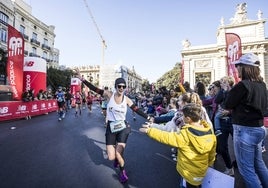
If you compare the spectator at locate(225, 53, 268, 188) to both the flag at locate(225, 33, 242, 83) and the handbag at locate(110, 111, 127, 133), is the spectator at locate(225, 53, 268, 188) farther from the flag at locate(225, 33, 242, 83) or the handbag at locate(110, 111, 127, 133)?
the flag at locate(225, 33, 242, 83)

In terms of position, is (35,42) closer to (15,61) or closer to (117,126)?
(15,61)

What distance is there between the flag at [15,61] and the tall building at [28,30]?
1621 centimetres

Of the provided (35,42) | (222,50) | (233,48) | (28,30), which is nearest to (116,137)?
(233,48)

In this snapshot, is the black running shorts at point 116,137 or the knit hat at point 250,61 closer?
the knit hat at point 250,61

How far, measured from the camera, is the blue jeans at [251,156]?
245cm

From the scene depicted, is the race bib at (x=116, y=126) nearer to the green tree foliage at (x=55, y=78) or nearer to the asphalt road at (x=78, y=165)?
the asphalt road at (x=78, y=165)

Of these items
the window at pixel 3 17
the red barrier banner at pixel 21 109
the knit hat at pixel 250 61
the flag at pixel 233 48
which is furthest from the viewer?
the window at pixel 3 17

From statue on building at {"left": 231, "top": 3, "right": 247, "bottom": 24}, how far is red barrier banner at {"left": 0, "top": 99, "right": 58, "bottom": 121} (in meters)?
33.9

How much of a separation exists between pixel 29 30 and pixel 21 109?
118 ft

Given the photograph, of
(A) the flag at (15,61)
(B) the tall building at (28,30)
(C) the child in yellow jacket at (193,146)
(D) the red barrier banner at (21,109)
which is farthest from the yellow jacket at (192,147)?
(B) the tall building at (28,30)

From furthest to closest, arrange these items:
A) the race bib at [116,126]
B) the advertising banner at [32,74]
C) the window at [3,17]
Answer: the window at [3,17]
the advertising banner at [32,74]
the race bib at [116,126]

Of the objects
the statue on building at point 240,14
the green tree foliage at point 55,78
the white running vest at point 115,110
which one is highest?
the statue on building at point 240,14

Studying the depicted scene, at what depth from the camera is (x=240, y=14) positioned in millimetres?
33938

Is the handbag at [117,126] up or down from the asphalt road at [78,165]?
up
